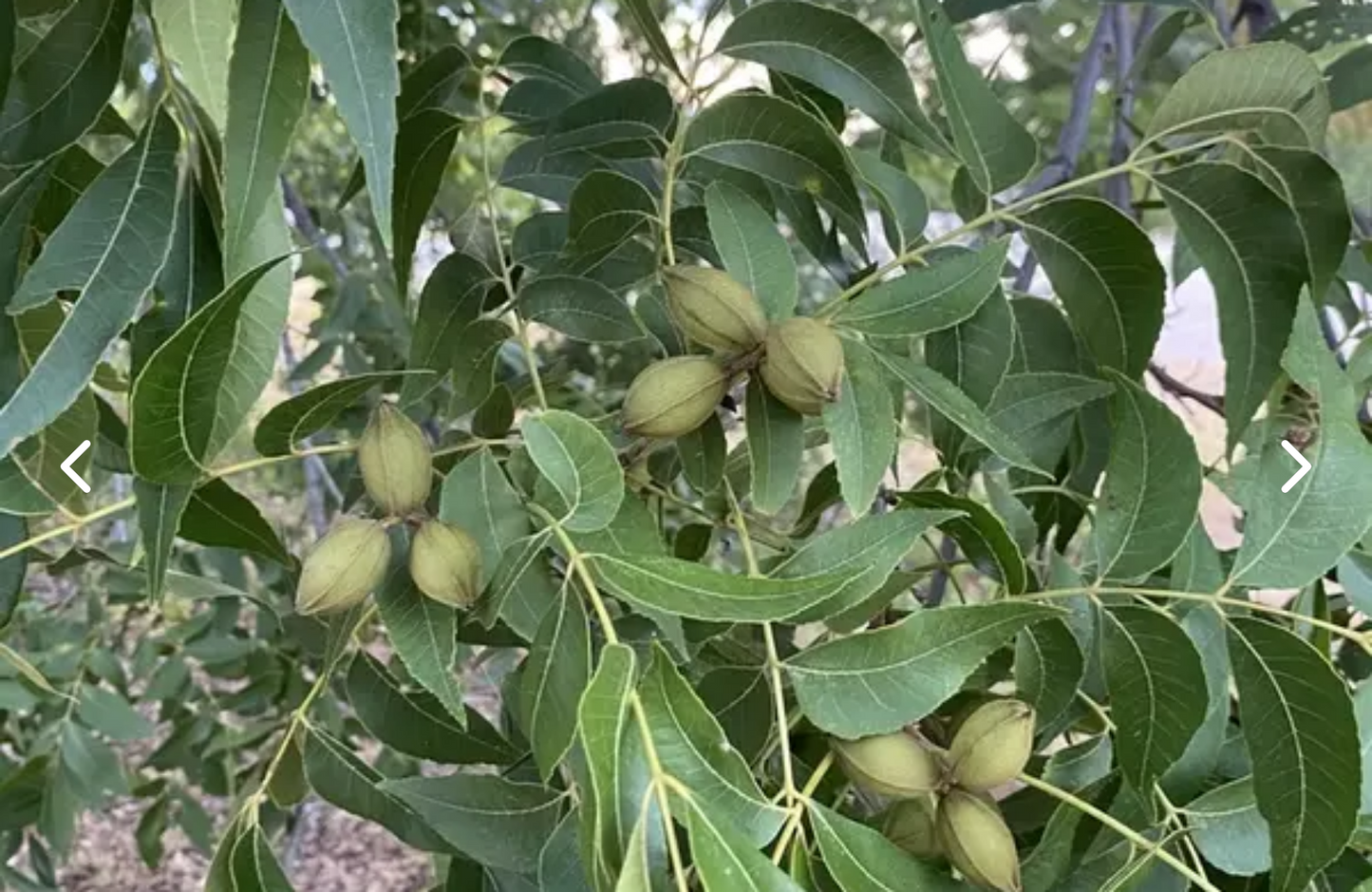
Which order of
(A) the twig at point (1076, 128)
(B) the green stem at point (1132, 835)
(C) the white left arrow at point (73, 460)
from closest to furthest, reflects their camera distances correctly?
(B) the green stem at point (1132, 835)
(C) the white left arrow at point (73, 460)
(A) the twig at point (1076, 128)

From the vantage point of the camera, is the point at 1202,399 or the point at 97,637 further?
the point at 97,637

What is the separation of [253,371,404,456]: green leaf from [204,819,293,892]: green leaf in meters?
0.15

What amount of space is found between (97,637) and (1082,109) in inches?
44.1

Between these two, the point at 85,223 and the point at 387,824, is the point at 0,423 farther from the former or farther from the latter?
the point at 387,824

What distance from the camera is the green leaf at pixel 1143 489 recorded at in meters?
0.56

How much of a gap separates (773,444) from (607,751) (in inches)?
8.3

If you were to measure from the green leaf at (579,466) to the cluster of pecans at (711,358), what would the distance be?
8 cm

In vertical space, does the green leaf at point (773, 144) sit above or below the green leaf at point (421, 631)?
above

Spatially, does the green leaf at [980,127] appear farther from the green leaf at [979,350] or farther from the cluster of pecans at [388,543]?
the cluster of pecans at [388,543]

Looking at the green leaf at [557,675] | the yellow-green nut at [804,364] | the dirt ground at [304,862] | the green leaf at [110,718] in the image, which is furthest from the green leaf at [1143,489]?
the dirt ground at [304,862]

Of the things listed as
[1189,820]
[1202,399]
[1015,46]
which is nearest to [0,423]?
[1189,820]

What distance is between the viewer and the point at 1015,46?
1.67 m

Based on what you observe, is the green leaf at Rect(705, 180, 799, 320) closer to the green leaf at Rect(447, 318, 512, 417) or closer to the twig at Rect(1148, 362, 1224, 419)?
the green leaf at Rect(447, 318, 512, 417)

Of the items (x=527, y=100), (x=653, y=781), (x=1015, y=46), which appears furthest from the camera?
(x=1015, y=46)
